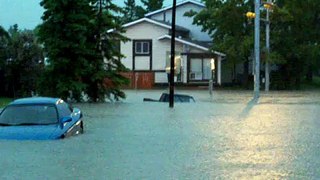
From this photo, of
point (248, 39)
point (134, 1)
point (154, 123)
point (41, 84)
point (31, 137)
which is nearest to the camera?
point (31, 137)

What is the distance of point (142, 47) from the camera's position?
224 feet

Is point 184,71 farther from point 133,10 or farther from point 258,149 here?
point 133,10

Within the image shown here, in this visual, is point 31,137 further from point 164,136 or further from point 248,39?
point 248,39

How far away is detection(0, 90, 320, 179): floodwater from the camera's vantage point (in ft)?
37.3

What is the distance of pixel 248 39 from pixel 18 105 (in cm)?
4435

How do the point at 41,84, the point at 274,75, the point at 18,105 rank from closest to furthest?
the point at 18,105 → the point at 41,84 → the point at 274,75

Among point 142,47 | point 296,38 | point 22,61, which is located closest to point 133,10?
point 142,47

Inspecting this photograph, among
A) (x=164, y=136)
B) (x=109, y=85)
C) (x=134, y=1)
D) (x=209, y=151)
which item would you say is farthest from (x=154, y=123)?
(x=134, y=1)

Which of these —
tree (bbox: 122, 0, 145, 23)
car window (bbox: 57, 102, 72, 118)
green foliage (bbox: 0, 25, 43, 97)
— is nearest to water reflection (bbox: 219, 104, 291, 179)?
car window (bbox: 57, 102, 72, 118)

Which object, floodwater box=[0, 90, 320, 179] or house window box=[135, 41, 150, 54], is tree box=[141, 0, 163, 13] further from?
floodwater box=[0, 90, 320, 179]

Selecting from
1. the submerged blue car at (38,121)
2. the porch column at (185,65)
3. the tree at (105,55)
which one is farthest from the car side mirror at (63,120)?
the porch column at (185,65)

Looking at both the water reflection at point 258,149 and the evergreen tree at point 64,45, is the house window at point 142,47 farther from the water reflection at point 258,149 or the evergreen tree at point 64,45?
the water reflection at point 258,149

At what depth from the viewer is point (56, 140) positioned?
16.1 m

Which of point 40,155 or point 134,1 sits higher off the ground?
point 134,1
